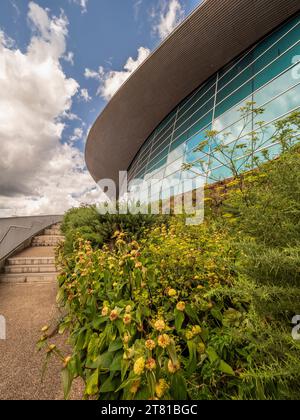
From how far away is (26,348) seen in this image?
8.43 feet

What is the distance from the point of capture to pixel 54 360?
2346 millimetres

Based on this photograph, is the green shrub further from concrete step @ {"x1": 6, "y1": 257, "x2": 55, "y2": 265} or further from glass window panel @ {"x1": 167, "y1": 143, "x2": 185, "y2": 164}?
glass window panel @ {"x1": 167, "y1": 143, "x2": 185, "y2": 164}

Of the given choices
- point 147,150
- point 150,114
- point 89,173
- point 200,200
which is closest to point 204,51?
point 150,114

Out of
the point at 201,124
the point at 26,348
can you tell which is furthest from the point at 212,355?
the point at 201,124

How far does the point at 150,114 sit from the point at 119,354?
15728 millimetres

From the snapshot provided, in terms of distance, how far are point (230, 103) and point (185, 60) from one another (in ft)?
13.3

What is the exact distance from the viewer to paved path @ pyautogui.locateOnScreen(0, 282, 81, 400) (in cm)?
192

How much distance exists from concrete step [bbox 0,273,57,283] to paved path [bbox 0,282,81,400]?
621 mm

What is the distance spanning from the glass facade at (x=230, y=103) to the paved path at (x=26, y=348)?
3.80 meters

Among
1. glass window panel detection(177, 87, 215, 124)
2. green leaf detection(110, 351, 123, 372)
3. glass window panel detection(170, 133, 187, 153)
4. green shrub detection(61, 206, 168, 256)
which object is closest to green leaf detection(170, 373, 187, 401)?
green leaf detection(110, 351, 123, 372)

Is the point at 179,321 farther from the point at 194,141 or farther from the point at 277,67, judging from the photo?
the point at 194,141

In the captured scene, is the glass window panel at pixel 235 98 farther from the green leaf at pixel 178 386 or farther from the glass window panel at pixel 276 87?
the green leaf at pixel 178 386

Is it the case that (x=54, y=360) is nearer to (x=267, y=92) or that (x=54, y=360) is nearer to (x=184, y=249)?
(x=184, y=249)
